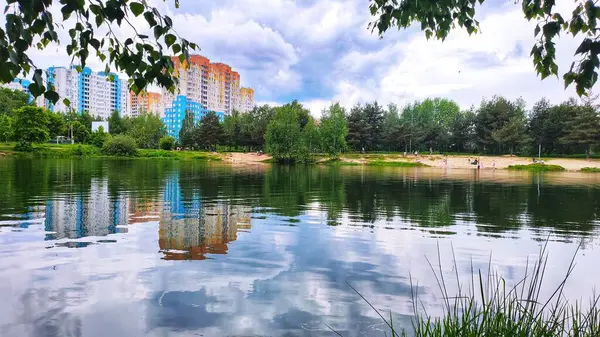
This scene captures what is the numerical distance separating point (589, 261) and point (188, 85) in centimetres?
17684

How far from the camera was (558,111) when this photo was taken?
83812 mm

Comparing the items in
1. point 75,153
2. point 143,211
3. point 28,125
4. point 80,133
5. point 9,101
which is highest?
point 9,101

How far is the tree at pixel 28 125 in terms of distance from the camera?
83500 mm

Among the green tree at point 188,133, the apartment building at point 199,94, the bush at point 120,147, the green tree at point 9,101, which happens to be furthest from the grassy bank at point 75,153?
the apartment building at point 199,94

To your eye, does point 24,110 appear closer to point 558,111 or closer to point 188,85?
point 188,85

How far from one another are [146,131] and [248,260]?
118 metres

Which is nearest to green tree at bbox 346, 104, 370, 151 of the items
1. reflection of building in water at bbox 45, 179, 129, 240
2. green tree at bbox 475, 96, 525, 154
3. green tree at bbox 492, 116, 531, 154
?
green tree at bbox 475, 96, 525, 154

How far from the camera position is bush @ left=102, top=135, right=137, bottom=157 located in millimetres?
93562

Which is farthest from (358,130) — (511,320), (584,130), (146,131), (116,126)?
(511,320)

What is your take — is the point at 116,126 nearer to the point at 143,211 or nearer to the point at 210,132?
the point at 210,132

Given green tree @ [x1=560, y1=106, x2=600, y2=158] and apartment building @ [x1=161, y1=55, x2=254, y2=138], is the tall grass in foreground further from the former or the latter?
apartment building @ [x1=161, y1=55, x2=254, y2=138]

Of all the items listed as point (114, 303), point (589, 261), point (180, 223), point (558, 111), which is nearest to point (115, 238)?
point (180, 223)

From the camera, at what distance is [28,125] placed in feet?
276

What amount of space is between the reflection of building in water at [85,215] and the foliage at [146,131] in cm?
10034
